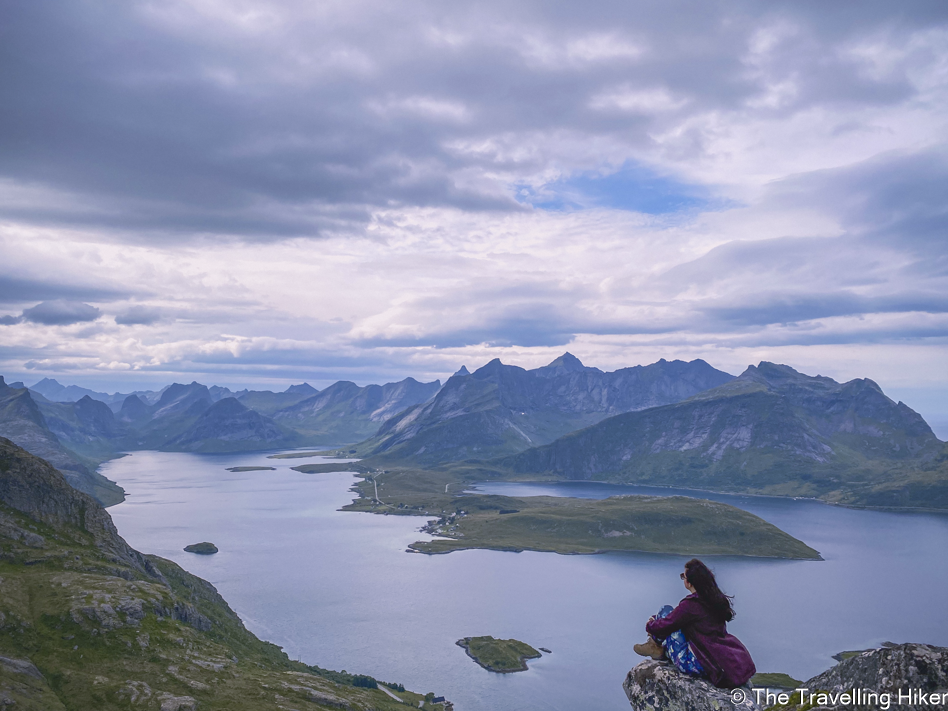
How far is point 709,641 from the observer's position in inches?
556

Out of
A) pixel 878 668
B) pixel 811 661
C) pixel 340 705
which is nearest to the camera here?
pixel 878 668

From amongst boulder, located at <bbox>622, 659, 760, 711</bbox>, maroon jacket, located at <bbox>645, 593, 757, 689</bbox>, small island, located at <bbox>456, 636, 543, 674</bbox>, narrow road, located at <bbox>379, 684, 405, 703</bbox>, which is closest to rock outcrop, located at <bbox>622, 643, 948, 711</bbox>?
boulder, located at <bbox>622, 659, 760, 711</bbox>

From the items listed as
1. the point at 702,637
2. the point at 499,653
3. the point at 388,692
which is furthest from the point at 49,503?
the point at 702,637

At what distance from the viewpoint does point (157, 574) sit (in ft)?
425

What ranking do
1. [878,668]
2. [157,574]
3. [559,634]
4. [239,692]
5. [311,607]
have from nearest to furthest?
[878,668] → [239,692] → [157,574] → [559,634] → [311,607]

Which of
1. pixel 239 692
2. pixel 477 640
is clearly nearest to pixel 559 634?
pixel 477 640

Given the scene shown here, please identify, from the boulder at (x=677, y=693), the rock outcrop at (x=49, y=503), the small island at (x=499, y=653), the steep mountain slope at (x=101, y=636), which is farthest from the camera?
the small island at (x=499, y=653)

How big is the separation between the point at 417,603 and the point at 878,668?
196 meters

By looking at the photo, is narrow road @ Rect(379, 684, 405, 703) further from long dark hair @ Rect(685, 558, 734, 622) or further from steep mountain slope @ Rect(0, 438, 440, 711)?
long dark hair @ Rect(685, 558, 734, 622)

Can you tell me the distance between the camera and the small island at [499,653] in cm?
14262

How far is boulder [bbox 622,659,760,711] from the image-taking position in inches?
527

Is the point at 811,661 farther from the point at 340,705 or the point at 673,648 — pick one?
the point at 673,648

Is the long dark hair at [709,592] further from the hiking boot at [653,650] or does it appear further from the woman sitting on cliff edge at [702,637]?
the hiking boot at [653,650]

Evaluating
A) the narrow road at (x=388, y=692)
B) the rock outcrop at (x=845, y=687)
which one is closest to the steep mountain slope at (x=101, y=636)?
the narrow road at (x=388, y=692)
